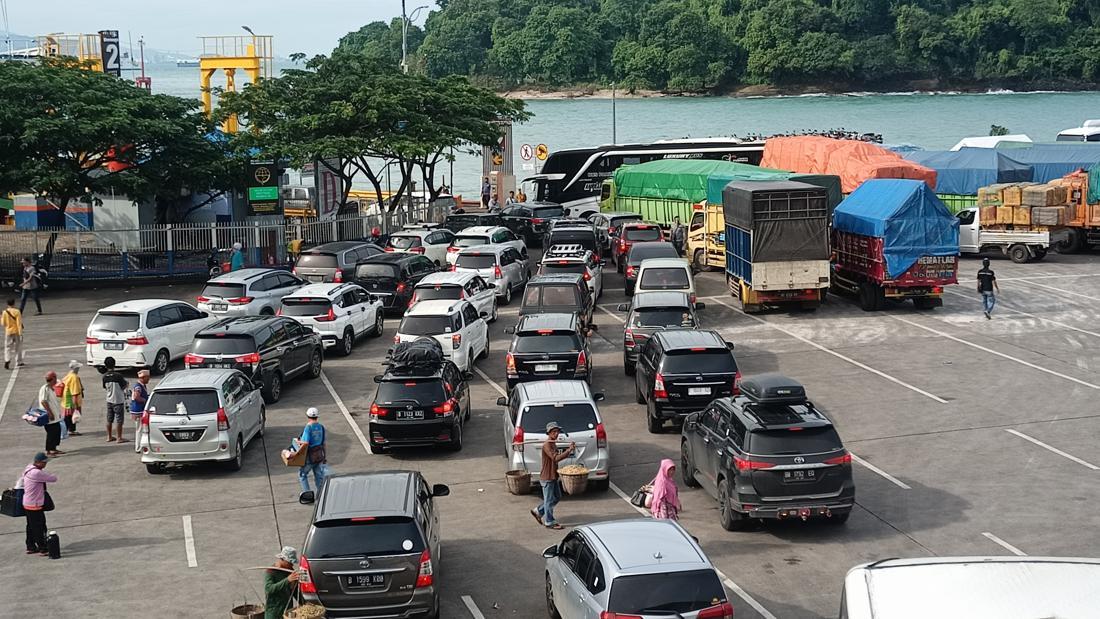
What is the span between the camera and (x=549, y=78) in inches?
6895

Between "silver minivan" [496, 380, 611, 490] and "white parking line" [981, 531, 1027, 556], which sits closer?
"white parking line" [981, 531, 1027, 556]

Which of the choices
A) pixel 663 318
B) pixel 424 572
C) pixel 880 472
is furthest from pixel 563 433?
pixel 663 318

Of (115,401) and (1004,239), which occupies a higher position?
(1004,239)

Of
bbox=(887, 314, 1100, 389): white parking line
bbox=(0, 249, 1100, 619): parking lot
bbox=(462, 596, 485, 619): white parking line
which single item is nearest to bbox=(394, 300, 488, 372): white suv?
bbox=(0, 249, 1100, 619): parking lot

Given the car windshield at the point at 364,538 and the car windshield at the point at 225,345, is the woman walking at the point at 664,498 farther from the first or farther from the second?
the car windshield at the point at 225,345

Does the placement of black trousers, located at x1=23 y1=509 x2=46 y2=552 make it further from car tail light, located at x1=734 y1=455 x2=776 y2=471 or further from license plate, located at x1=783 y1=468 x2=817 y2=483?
license plate, located at x1=783 y1=468 x2=817 y2=483

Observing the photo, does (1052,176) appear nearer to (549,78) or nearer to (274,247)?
(274,247)

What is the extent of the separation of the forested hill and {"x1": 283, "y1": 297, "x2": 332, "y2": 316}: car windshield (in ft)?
420

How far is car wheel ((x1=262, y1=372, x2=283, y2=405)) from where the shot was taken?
25188 mm

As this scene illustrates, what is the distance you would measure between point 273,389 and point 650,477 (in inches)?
357

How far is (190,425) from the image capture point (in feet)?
66.0

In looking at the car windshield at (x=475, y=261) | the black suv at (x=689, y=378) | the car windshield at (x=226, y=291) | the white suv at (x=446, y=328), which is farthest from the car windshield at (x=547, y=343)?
the car windshield at (x=475, y=261)

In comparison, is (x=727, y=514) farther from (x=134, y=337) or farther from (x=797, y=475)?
(x=134, y=337)

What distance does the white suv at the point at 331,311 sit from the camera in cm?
2928
